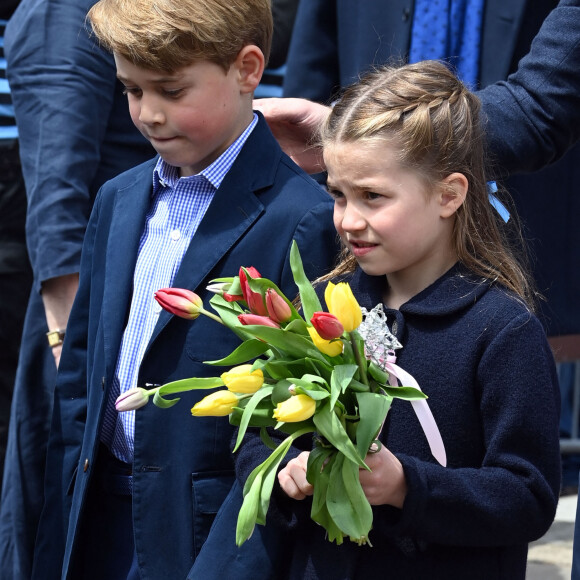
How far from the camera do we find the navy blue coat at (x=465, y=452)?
1.82m

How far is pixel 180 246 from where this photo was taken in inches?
92.6

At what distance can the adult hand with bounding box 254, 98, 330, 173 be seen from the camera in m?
2.44

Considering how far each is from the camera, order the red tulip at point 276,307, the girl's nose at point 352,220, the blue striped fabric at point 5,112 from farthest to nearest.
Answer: the blue striped fabric at point 5,112 → the girl's nose at point 352,220 → the red tulip at point 276,307

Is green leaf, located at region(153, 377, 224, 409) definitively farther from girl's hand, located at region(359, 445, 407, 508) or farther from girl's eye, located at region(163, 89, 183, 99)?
girl's eye, located at region(163, 89, 183, 99)

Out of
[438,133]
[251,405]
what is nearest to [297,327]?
[251,405]

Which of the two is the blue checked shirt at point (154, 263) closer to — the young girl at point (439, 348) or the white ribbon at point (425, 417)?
the young girl at point (439, 348)

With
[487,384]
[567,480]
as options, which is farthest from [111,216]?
[567,480]

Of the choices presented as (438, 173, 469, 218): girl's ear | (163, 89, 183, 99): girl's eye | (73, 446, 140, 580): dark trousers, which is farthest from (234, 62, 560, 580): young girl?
(73, 446, 140, 580): dark trousers

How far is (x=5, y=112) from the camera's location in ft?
11.6

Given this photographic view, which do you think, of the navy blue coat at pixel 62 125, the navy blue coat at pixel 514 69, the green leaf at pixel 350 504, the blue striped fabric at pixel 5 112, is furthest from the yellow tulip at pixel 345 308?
the blue striped fabric at pixel 5 112

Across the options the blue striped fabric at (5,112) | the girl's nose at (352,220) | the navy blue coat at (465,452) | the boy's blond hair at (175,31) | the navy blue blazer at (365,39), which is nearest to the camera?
the navy blue coat at (465,452)

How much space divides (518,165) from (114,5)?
0.90 meters

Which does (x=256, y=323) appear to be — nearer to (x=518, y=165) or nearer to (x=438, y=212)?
(x=438, y=212)

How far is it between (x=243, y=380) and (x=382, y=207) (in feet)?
1.43
